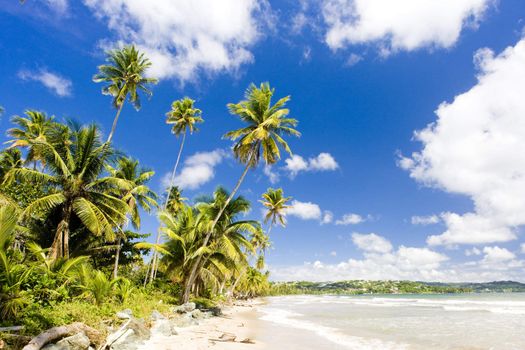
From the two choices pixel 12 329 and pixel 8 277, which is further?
pixel 8 277

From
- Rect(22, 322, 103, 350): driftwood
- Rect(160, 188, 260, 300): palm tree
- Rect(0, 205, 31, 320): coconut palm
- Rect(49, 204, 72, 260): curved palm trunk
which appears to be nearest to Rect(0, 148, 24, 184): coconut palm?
Rect(49, 204, 72, 260): curved palm trunk

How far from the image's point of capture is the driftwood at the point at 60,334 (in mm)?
5391

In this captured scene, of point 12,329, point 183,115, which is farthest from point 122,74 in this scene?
point 12,329

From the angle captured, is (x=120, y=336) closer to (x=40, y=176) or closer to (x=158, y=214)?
(x=40, y=176)

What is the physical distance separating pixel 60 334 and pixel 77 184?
8.60m

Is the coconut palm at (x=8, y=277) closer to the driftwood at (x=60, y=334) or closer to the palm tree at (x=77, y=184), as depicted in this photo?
the driftwood at (x=60, y=334)

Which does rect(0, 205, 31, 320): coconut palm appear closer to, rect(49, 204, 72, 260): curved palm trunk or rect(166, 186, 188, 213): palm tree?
rect(49, 204, 72, 260): curved palm trunk

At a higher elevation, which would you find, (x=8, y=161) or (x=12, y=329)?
(x=8, y=161)

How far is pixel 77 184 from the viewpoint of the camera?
13102mm

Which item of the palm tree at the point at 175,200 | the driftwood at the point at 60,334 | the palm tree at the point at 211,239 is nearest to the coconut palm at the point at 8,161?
the palm tree at the point at 211,239

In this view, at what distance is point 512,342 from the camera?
11.5 metres

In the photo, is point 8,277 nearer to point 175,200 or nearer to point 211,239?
point 211,239

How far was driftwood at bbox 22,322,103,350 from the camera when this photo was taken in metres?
5.39

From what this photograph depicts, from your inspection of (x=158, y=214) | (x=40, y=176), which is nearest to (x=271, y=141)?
(x=158, y=214)
